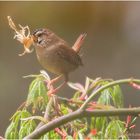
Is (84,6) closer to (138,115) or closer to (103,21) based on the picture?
(103,21)

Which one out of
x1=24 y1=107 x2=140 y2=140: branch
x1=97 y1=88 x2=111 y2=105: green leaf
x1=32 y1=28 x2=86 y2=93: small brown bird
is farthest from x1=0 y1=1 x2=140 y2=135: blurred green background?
x1=24 y1=107 x2=140 y2=140: branch

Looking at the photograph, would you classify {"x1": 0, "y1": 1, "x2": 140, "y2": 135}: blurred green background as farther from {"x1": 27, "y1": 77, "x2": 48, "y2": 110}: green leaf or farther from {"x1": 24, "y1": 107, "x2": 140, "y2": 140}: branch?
{"x1": 24, "y1": 107, "x2": 140, "y2": 140}: branch

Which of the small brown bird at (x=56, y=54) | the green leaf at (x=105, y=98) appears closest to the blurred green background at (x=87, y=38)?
the small brown bird at (x=56, y=54)

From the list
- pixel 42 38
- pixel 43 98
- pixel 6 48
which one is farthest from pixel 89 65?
pixel 43 98

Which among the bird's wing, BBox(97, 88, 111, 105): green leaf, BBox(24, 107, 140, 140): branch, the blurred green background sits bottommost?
BBox(24, 107, 140, 140): branch

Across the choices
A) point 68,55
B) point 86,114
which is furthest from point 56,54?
point 86,114

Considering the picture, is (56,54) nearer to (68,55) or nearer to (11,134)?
(68,55)
